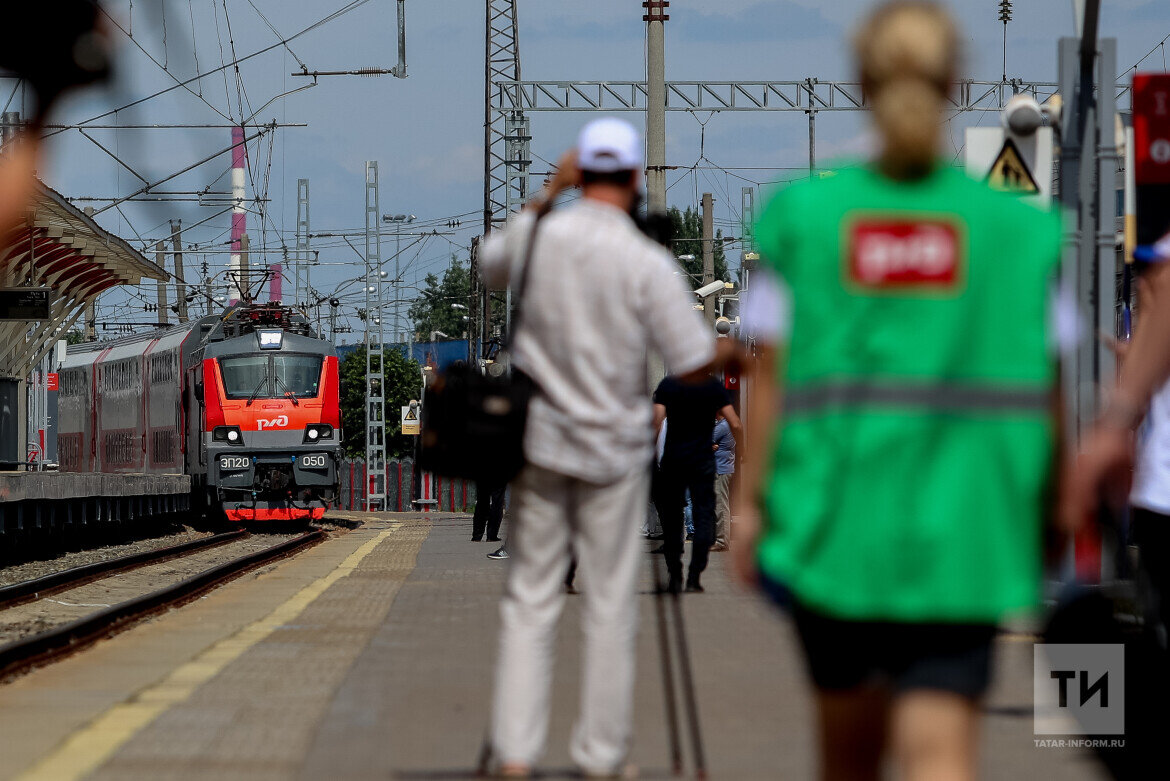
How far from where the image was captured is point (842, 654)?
3062 mm

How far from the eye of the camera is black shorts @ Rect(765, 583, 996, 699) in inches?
117

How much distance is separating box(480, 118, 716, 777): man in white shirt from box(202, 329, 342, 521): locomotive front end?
25867 millimetres

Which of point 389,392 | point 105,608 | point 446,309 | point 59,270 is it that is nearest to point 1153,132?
point 105,608

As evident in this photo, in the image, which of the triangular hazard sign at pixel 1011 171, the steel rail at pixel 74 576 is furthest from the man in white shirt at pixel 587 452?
the steel rail at pixel 74 576

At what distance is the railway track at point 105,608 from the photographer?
10.2 m

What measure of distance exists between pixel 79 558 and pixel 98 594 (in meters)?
8.15

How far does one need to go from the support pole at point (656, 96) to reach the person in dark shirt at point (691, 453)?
8.42 metres

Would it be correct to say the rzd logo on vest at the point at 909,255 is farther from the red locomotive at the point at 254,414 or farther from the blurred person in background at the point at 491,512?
the red locomotive at the point at 254,414

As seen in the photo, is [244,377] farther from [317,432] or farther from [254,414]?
[317,432]

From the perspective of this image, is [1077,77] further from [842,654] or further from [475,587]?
[842,654]

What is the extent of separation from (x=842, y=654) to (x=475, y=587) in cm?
1061

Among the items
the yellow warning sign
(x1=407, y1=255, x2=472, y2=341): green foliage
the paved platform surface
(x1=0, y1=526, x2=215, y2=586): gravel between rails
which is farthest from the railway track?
(x1=407, y1=255, x2=472, y2=341): green foliage

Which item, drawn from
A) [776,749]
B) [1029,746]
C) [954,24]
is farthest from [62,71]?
[1029,746]

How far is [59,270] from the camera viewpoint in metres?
31.6
